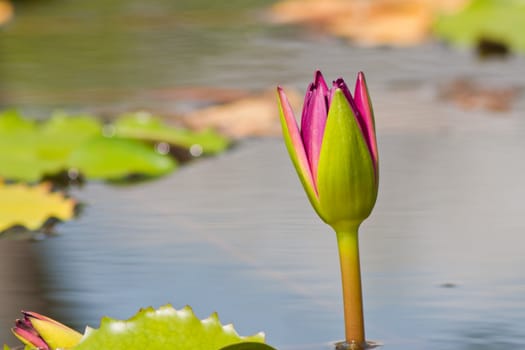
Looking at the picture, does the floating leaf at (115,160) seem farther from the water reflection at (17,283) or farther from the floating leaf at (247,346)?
the floating leaf at (247,346)

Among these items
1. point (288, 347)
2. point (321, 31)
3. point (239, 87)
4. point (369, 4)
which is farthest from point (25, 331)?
point (369, 4)

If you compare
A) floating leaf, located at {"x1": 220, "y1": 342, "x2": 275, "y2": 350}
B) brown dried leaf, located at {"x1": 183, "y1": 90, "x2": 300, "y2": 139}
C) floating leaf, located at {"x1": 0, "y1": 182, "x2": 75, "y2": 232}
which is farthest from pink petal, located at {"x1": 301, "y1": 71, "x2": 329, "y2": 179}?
brown dried leaf, located at {"x1": 183, "y1": 90, "x2": 300, "y2": 139}

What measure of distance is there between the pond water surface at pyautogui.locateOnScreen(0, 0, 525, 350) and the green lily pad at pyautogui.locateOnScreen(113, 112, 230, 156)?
3 centimetres

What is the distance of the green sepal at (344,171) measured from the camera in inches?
31.5

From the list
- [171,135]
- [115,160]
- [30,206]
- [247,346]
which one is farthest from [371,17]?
[247,346]

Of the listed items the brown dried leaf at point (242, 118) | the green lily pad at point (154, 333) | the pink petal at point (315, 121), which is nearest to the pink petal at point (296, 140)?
the pink petal at point (315, 121)

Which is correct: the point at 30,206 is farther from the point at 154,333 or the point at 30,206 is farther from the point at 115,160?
the point at 154,333

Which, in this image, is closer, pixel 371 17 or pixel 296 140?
pixel 296 140

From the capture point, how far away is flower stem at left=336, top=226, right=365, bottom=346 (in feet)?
2.76

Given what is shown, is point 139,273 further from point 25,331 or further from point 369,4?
point 369,4

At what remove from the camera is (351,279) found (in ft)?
2.76

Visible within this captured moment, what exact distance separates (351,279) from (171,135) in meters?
1.07

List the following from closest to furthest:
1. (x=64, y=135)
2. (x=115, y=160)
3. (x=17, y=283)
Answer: (x=17, y=283), (x=115, y=160), (x=64, y=135)

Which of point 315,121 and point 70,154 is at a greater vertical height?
point 70,154
